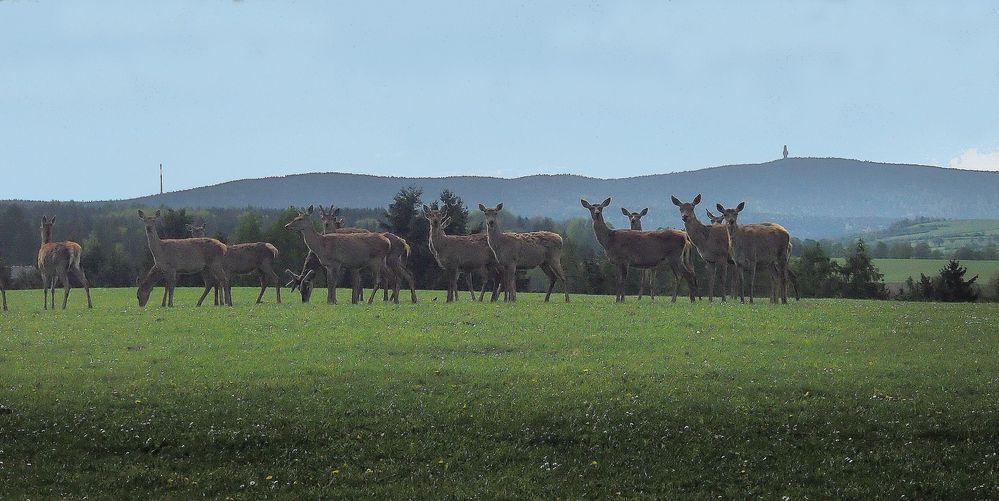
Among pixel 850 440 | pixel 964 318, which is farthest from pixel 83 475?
pixel 964 318

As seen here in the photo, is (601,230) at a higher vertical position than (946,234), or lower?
higher

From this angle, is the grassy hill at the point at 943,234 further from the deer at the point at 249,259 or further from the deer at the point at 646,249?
the deer at the point at 249,259

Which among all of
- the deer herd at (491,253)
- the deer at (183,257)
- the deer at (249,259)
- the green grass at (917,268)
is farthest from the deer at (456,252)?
the green grass at (917,268)

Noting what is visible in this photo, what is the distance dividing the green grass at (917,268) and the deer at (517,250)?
66.9 m

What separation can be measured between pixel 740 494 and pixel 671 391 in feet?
12.3

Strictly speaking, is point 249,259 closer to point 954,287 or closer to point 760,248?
point 760,248

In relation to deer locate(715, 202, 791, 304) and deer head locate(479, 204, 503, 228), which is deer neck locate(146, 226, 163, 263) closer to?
deer head locate(479, 204, 503, 228)

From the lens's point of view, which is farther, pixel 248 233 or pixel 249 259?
pixel 248 233

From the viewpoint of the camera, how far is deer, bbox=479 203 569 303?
115 feet

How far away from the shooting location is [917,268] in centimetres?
11169

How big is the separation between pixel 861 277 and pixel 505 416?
73622 millimetres

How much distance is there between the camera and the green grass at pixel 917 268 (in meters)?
100

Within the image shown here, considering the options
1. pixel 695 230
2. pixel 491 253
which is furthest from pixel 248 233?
pixel 695 230

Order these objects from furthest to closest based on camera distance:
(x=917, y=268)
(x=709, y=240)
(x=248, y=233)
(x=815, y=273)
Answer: (x=917, y=268) < (x=248, y=233) < (x=815, y=273) < (x=709, y=240)
